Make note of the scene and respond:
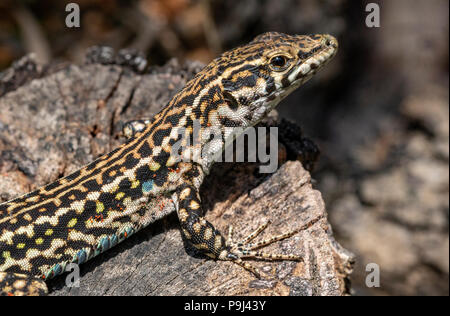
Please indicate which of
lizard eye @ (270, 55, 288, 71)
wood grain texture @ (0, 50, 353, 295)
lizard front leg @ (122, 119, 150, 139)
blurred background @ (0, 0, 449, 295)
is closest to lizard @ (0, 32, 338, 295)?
lizard eye @ (270, 55, 288, 71)

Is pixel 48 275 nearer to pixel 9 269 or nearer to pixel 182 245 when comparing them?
pixel 9 269

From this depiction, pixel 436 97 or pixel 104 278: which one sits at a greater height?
pixel 104 278

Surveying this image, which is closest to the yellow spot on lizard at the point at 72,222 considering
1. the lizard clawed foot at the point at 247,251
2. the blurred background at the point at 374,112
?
the lizard clawed foot at the point at 247,251

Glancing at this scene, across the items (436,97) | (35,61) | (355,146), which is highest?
(35,61)

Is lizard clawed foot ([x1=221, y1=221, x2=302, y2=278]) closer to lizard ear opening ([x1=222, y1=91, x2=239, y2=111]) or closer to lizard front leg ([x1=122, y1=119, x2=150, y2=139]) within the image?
lizard ear opening ([x1=222, y1=91, x2=239, y2=111])

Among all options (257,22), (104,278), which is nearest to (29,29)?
(257,22)

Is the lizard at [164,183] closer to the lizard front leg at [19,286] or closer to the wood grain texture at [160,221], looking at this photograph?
the lizard front leg at [19,286]
